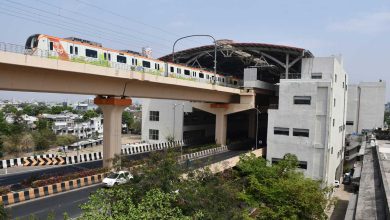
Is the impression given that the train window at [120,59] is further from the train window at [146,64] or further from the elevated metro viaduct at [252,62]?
the elevated metro viaduct at [252,62]

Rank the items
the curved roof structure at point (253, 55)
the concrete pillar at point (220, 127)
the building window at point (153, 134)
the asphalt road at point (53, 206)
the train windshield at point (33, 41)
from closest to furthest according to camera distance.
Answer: the asphalt road at point (53, 206)
the train windshield at point (33, 41)
the curved roof structure at point (253, 55)
the concrete pillar at point (220, 127)
the building window at point (153, 134)

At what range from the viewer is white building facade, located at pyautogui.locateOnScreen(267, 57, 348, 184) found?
1535 inches

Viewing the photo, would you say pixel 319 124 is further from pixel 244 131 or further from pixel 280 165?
pixel 244 131

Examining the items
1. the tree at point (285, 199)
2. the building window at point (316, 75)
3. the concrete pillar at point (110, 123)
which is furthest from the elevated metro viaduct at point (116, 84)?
the tree at point (285, 199)

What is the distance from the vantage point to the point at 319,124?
39.6 m

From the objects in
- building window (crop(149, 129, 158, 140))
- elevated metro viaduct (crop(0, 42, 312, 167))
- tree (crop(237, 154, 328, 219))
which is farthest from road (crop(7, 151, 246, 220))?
building window (crop(149, 129, 158, 140))

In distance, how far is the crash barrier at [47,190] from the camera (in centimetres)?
2116

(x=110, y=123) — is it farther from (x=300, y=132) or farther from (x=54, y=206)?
(x=300, y=132)

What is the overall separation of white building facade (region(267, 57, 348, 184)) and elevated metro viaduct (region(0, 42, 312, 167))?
8254mm

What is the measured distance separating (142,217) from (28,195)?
16.0 meters

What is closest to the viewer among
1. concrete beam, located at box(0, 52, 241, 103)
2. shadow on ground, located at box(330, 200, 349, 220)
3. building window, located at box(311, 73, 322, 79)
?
concrete beam, located at box(0, 52, 241, 103)

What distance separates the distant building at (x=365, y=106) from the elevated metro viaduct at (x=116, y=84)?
2949cm

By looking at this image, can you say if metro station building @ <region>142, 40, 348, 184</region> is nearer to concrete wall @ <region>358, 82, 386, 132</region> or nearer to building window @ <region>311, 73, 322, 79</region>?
building window @ <region>311, 73, 322, 79</region>

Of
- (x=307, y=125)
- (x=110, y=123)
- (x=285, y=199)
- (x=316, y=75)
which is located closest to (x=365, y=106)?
(x=316, y=75)
